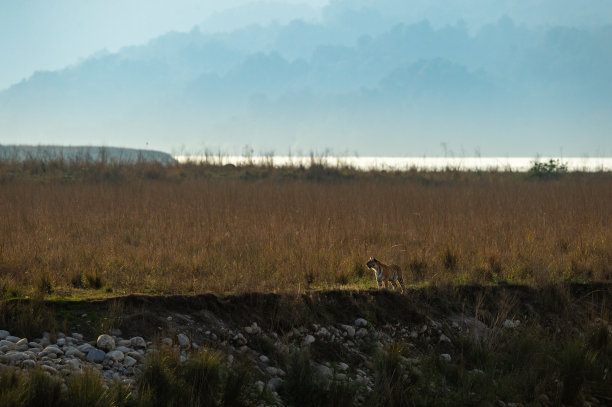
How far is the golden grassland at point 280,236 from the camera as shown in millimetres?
8453

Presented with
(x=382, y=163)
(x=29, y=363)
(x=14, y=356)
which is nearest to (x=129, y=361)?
(x=29, y=363)

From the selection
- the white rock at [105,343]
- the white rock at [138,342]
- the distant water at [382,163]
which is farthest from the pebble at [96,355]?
the distant water at [382,163]

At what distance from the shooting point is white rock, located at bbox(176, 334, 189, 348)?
19.8ft

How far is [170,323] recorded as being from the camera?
252 inches

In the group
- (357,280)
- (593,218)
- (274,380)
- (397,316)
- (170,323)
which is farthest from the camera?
(593,218)

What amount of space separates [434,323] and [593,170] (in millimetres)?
24928

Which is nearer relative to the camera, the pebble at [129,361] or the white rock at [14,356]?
the white rock at [14,356]

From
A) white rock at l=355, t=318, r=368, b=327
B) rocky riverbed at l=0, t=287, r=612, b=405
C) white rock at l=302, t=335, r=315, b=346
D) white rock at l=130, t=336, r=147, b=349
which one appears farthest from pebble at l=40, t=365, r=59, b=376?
white rock at l=355, t=318, r=368, b=327

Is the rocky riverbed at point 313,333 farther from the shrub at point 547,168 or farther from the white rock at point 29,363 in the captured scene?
the shrub at point 547,168

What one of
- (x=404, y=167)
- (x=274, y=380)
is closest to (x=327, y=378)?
(x=274, y=380)

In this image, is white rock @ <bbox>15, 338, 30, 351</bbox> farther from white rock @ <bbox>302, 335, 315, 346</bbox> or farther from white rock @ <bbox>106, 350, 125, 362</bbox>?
white rock @ <bbox>302, 335, 315, 346</bbox>

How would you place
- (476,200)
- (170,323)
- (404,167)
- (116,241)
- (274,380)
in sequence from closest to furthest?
(274,380) < (170,323) < (116,241) < (476,200) < (404,167)

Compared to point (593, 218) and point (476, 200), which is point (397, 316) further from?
point (476, 200)

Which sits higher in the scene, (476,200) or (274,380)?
(476,200)
